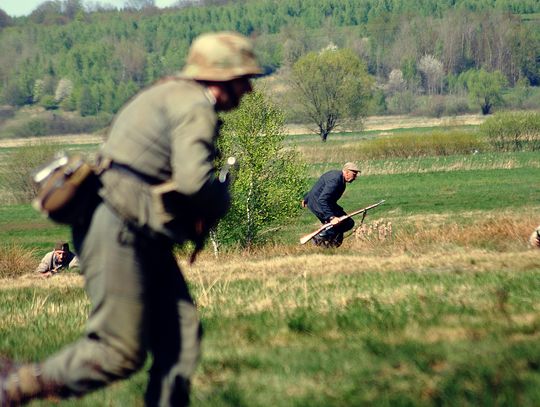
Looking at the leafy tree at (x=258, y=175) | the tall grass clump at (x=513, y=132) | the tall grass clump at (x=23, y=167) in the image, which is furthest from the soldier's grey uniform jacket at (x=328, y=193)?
the tall grass clump at (x=513, y=132)

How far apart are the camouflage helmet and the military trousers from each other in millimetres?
736

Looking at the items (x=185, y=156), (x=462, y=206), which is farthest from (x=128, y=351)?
(x=462, y=206)

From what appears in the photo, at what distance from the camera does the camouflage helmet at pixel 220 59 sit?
4465 mm

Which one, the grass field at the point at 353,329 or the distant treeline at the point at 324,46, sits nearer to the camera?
the grass field at the point at 353,329

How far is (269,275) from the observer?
410 inches

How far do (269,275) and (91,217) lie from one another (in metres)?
6.07

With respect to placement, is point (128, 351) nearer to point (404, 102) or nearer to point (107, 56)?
point (404, 102)

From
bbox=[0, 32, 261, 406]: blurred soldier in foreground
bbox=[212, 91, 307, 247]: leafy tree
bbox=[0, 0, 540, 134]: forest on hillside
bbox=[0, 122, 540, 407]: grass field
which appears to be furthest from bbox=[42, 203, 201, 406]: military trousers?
bbox=[0, 0, 540, 134]: forest on hillside

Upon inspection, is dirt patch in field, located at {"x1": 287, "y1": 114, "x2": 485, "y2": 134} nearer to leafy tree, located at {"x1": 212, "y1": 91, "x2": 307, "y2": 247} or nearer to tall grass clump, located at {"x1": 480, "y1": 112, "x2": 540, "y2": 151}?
tall grass clump, located at {"x1": 480, "y1": 112, "x2": 540, "y2": 151}

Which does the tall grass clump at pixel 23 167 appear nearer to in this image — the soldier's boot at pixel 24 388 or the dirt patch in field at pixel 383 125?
the dirt patch in field at pixel 383 125

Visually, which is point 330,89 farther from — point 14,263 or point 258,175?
point 14,263

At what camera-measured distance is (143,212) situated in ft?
14.3

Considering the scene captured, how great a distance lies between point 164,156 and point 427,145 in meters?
66.0

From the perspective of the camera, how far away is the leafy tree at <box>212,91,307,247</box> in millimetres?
28750
